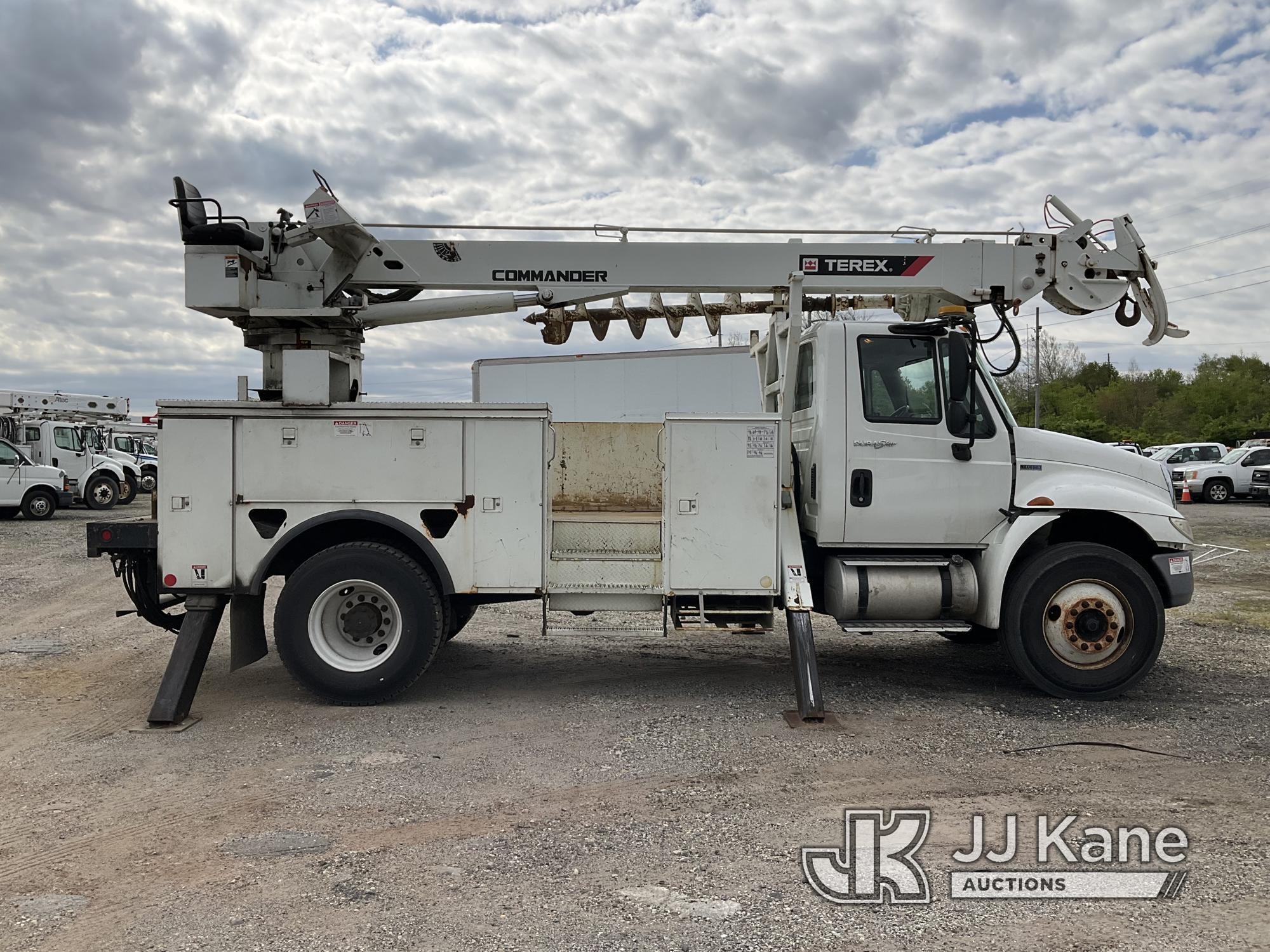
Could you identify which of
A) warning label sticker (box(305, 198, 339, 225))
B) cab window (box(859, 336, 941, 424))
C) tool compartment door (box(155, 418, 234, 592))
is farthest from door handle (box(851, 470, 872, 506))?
tool compartment door (box(155, 418, 234, 592))

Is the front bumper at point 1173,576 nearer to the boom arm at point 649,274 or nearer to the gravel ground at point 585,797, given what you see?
the gravel ground at point 585,797

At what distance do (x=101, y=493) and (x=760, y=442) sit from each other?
2410 centimetres

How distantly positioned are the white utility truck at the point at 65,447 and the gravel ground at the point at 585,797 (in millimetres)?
19311

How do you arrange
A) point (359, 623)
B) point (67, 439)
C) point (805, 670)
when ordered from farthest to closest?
1. point (67, 439)
2. point (359, 623)
3. point (805, 670)

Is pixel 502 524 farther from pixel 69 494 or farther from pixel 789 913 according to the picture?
pixel 69 494

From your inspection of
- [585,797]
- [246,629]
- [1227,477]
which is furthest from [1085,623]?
[1227,477]

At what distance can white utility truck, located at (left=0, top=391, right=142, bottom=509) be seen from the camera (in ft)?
82.4

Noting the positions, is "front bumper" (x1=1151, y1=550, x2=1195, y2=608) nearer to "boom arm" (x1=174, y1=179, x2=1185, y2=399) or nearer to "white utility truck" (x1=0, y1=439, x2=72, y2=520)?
"boom arm" (x1=174, y1=179, x2=1185, y2=399)

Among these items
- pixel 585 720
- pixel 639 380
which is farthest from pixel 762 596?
pixel 639 380

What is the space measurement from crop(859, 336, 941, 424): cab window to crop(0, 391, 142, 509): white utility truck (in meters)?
23.3

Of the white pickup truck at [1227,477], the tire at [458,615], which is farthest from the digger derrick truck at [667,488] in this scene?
the white pickup truck at [1227,477]

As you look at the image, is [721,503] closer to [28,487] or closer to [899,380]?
[899,380]

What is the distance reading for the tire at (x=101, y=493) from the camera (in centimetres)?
2497

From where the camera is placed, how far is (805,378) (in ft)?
23.4
